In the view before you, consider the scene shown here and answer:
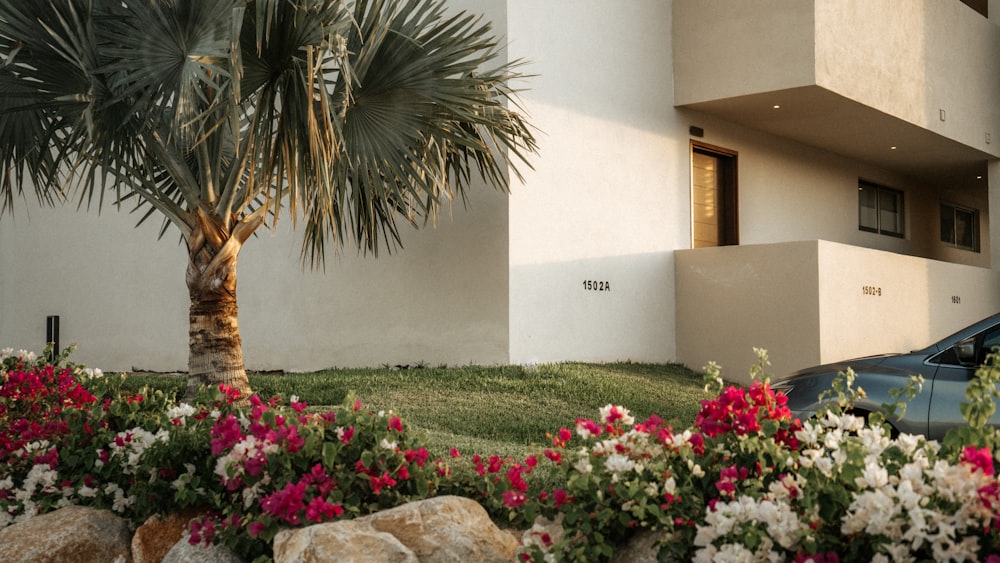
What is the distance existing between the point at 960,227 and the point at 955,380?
1843 centimetres

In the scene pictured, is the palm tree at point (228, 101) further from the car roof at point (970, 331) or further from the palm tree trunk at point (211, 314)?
the car roof at point (970, 331)

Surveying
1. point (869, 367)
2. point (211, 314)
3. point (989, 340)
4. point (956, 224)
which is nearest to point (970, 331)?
point (989, 340)

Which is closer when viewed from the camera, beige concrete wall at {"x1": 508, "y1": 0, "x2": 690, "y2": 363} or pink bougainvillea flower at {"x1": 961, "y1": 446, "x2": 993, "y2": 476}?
pink bougainvillea flower at {"x1": 961, "y1": 446, "x2": 993, "y2": 476}

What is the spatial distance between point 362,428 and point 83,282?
12018 mm

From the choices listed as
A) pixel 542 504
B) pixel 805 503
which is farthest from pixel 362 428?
pixel 805 503

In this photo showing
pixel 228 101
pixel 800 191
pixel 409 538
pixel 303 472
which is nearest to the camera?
pixel 409 538

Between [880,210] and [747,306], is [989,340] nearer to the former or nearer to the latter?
[747,306]

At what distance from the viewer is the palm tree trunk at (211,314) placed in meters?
8.41

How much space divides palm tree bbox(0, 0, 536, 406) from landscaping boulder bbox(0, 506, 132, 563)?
2.73 m

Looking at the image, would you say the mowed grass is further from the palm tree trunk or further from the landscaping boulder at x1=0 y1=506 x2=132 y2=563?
the landscaping boulder at x1=0 y1=506 x2=132 y2=563

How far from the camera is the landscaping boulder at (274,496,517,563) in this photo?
13.0 ft

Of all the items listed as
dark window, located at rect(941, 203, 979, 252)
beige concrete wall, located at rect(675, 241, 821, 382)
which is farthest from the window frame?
beige concrete wall, located at rect(675, 241, 821, 382)

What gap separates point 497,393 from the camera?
10.2 meters

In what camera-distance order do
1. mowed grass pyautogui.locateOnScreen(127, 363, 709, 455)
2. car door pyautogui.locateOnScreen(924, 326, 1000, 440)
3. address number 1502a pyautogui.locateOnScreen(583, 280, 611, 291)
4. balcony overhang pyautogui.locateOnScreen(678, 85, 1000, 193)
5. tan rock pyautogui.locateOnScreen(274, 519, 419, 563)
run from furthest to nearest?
balcony overhang pyautogui.locateOnScreen(678, 85, 1000, 193) → address number 1502a pyautogui.locateOnScreen(583, 280, 611, 291) → mowed grass pyautogui.locateOnScreen(127, 363, 709, 455) → car door pyautogui.locateOnScreen(924, 326, 1000, 440) → tan rock pyautogui.locateOnScreen(274, 519, 419, 563)
